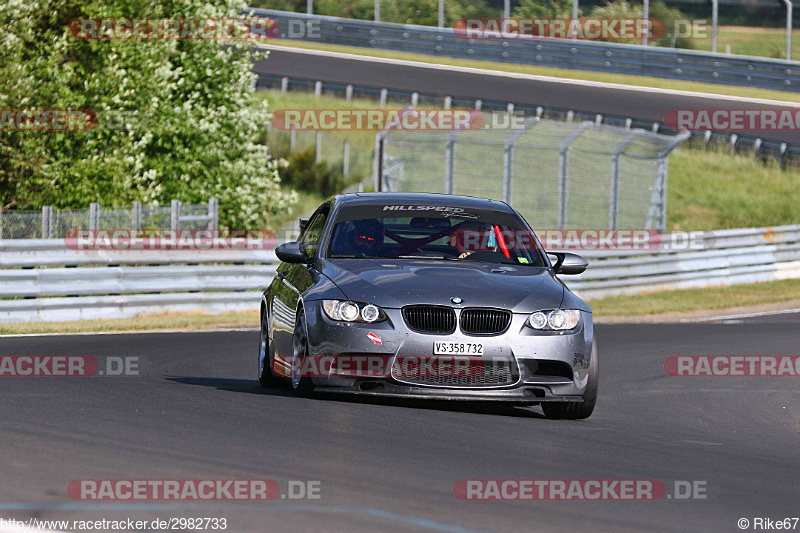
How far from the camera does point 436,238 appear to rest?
10203mm

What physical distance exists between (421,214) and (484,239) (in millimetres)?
509

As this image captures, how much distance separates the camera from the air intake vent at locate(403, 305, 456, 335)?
29.3 feet

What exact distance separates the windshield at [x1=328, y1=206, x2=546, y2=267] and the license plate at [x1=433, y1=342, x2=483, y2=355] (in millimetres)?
1186

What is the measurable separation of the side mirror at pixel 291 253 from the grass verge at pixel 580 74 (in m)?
34.2

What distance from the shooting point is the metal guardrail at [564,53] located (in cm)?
4197

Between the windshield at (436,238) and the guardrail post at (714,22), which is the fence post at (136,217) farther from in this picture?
the guardrail post at (714,22)

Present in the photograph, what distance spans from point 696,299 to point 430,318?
17859 mm

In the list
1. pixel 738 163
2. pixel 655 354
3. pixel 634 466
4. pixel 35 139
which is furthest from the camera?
pixel 738 163

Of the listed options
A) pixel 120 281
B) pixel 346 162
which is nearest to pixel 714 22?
pixel 346 162

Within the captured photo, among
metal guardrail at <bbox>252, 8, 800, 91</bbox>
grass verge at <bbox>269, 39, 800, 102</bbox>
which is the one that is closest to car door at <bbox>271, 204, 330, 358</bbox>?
metal guardrail at <bbox>252, 8, 800, 91</bbox>

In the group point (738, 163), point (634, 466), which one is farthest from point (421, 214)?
point (738, 163)

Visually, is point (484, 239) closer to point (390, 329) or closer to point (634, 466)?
point (390, 329)

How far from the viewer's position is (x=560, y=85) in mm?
45500

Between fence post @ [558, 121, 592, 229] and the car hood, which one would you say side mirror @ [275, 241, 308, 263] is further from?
fence post @ [558, 121, 592, 229]
